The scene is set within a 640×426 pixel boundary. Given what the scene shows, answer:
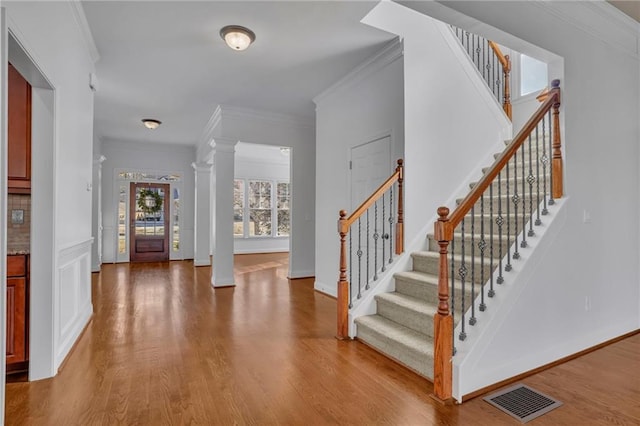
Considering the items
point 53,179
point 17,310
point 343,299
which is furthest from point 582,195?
point 17,310

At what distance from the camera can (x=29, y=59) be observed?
208cm

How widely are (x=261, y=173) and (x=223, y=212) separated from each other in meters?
4.87

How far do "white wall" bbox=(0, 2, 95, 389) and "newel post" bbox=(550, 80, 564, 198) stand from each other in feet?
12.3

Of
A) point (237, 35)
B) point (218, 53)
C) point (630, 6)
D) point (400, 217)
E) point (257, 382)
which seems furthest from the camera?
point (218, 53)

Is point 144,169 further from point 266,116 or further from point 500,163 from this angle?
point 500,163

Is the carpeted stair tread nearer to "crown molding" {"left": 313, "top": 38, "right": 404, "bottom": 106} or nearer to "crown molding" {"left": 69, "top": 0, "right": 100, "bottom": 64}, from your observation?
"crown molding" {"left": 313, "top": 38, "right": 404, "bottom": 106}

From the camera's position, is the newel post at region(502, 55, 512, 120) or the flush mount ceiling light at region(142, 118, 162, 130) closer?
the newel post at region(502, 55, 512, 120)

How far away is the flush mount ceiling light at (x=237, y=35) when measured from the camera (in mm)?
3324

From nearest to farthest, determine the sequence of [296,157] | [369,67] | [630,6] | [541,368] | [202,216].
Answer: [541,368]
[630,6]
[369,67]
[296,157]
[202,216]

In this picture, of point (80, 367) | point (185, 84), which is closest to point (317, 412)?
point (80, 367)

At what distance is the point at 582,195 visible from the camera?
117 inches

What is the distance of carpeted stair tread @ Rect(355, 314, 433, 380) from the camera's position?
99.0 inches

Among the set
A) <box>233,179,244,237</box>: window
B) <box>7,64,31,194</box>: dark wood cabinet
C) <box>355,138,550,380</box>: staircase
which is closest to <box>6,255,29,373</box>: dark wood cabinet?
<box>7,64,31,194</box>: dark wood cabinet

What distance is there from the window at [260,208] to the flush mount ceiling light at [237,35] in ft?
22.4
